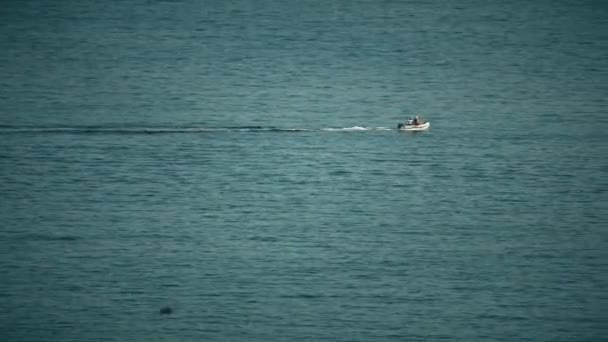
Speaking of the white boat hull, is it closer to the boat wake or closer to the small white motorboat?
the small white motorboat

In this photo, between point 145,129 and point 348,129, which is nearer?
point 145,129

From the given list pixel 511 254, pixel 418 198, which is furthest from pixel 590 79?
pixel 511 254

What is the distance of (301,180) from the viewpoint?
164 feet

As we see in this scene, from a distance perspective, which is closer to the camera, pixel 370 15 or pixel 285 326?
pixel 285 326

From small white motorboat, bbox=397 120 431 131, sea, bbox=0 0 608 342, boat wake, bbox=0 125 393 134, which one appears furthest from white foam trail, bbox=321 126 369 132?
small white motorboat, bbox=397 120 431 131

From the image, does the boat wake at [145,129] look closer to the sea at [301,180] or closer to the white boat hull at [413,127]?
the sea at [301,180]

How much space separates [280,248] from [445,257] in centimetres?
655

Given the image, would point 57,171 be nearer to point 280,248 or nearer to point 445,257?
point 280,248

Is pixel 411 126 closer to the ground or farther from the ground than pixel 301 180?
farther from the ground

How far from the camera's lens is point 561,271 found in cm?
3959

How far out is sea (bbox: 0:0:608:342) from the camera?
3666 centimetres

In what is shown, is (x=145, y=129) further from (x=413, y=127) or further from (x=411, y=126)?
(x=413, y=127)

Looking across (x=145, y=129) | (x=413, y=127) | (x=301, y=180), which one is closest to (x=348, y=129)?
(x=413, y=127)

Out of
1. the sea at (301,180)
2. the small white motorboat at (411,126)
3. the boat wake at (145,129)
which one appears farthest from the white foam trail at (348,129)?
the small white motorboat at (411,126)
